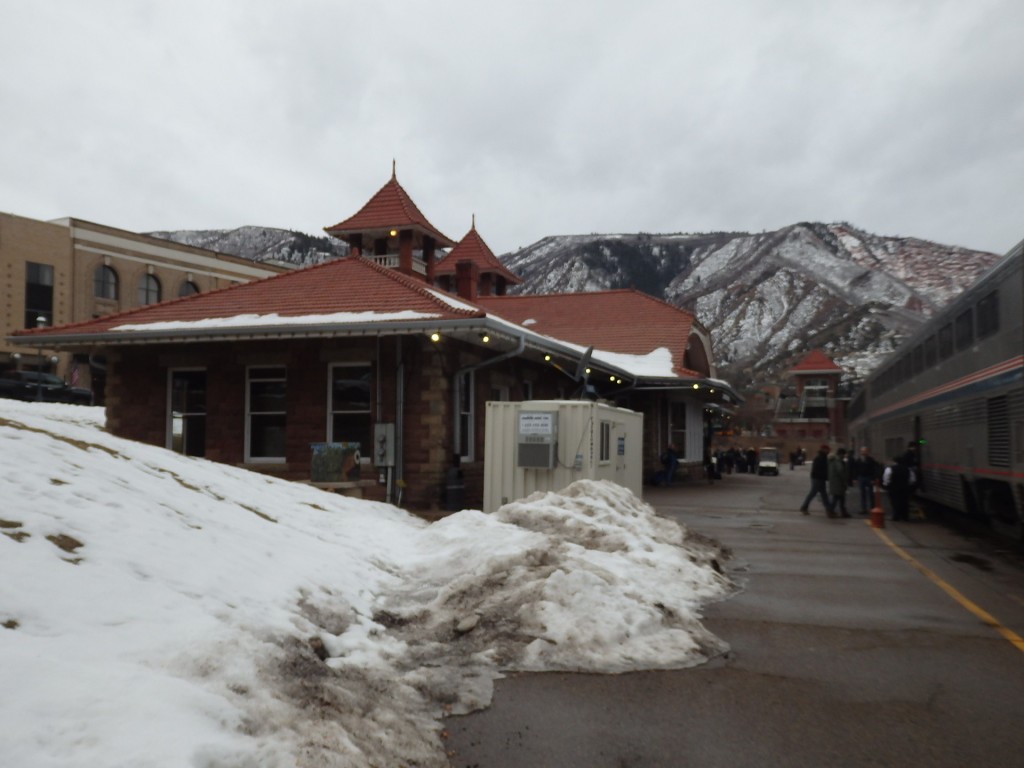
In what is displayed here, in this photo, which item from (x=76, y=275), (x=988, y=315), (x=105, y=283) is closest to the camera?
(x=988, y=315)

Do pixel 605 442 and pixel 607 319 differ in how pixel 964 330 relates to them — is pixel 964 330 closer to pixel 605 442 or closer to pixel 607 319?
pixel 605 442

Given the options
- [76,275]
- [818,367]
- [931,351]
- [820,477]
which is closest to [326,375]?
[820,477]

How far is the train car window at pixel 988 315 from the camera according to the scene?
1375 cm

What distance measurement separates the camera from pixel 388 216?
26891 mm

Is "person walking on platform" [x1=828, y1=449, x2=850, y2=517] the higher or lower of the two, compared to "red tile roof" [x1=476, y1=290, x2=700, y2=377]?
lower

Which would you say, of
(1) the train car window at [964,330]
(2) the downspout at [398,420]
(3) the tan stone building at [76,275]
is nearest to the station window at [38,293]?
(3) the tan stone building at [76,275]

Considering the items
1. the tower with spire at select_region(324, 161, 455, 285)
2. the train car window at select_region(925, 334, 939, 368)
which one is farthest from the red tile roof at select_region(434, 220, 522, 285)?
the train car window at select_region(925, 334, 939, 368)

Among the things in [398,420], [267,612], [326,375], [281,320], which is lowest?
[267,612]

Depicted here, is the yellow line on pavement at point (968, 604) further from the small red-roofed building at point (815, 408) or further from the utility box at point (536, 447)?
the small red-roofed building at point (815, 408)

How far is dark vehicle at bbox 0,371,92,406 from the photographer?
3244cm

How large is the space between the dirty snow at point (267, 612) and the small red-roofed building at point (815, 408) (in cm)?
12214

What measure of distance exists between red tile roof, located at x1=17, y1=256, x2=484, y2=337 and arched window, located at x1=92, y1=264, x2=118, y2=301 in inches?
1619

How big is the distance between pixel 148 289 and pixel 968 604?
5909cm

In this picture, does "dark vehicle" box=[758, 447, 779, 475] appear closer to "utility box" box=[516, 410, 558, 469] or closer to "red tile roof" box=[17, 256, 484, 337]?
"red tile roof" box=[17, 256, 484, 337]
